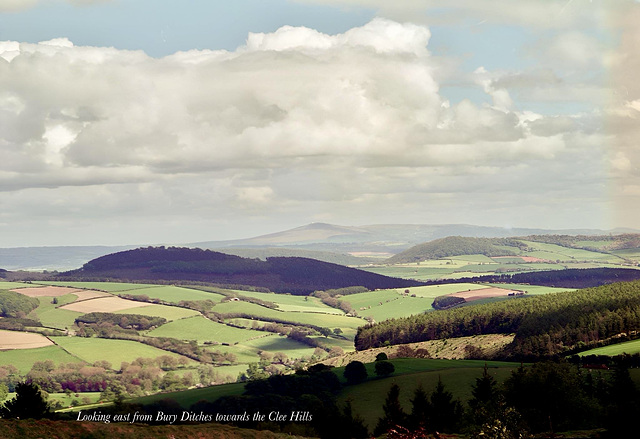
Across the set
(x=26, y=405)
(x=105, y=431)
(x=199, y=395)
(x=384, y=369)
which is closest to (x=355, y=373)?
(x=384, y=369)

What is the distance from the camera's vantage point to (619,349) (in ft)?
509

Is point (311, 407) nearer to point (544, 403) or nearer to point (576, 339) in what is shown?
point (544, 403)

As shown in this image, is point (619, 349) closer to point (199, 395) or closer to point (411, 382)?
point (411, 382)

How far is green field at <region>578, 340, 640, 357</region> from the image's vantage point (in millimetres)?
149125

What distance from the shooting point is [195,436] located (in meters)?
71.6

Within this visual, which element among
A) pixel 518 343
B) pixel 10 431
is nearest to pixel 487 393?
pixel 10 431

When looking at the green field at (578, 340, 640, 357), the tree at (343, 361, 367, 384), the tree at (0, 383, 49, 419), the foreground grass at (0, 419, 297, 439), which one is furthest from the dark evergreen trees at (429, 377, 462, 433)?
the tree at (0, 383, 49, 419)

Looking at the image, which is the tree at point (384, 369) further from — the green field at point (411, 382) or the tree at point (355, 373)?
the tree at point (355, 373)

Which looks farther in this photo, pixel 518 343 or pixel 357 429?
pixel 518 343

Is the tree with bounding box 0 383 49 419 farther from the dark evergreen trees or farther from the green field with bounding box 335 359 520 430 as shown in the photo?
the dark evergreen trees

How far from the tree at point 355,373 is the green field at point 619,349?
5871cm

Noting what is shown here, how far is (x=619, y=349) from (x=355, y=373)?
213 ft

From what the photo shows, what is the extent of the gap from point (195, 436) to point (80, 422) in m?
12.9

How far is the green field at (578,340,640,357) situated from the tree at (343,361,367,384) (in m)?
58.7
